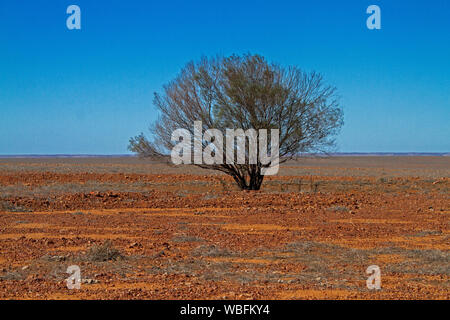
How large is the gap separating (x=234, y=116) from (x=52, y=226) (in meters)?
11.6

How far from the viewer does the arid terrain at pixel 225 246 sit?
7.15 meters

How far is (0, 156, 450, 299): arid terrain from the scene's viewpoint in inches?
282

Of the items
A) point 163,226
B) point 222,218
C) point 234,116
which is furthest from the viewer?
point 234,116

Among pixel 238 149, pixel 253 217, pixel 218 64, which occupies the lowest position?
pixel 253 217

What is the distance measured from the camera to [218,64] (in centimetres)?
2391

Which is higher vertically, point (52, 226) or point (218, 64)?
point (218, 64)

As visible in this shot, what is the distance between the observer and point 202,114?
23.7 meters

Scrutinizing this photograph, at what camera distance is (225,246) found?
10562 millimetres
